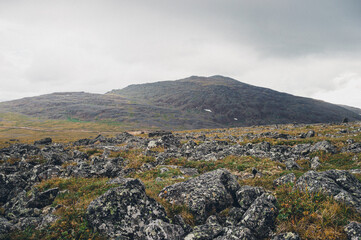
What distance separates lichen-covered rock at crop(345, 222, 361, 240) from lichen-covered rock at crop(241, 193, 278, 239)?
2.36 meters

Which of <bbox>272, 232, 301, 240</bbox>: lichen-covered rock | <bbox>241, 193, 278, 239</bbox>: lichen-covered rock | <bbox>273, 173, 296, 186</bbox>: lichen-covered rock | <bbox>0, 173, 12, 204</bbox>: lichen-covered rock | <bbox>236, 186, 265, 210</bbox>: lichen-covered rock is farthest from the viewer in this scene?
<bbox>0, 173, 12, 204</bbox>: lichen-covered rock

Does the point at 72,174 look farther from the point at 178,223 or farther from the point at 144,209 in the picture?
the point at 178,223

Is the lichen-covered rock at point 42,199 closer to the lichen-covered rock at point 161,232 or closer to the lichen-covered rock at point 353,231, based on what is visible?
the lichen-covered rock at point 161,232

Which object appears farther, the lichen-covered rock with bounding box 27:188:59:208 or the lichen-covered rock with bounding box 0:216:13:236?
the lichen-covered rock with bounding box 27:188:59:208

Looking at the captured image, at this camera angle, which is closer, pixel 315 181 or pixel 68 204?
pixel 315 181

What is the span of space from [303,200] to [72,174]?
62.4 ft

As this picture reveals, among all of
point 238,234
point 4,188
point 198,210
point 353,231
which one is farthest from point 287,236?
point 4,188

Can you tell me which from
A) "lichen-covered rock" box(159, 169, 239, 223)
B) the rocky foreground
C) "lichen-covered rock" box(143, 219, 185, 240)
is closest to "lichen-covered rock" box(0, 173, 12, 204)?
the rocky foreground

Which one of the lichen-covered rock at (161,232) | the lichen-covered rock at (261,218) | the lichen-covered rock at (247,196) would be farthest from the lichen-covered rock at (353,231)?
the lichen-covered rock at (161,232)

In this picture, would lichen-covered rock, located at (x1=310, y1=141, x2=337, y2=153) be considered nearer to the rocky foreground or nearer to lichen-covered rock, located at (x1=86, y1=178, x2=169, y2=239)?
the rocky foreground

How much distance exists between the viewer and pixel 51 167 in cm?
1912

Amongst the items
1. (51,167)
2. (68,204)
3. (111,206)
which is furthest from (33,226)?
(51,167)

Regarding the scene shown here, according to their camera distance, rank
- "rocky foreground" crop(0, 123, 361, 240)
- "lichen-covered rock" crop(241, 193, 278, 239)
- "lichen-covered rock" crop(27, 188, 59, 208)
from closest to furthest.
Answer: "rocky foreground" crop(0, 123, 361, 240) < "lichen-covered rock" crop(241, 193, 278, 239) < "lichen-covered rock" crop(27, 188, 59, 208)

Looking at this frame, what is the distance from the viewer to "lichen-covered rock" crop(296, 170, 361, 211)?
8.18 m
